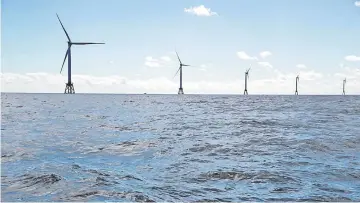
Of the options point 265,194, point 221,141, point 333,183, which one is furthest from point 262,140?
point 265,194

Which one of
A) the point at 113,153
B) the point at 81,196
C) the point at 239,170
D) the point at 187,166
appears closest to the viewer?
the point at 81,196

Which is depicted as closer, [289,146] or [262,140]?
[289,146]

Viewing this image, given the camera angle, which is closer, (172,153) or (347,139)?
(172,153)

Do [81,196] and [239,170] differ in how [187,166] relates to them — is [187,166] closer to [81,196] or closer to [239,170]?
[239,170]

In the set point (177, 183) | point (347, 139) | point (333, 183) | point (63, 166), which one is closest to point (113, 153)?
point (63, 166)

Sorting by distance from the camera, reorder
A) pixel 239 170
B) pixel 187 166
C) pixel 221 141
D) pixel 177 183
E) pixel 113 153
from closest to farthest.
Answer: pixel 177 183, pixel 239 170, pixel 187 166, pixel 113 153, pixel 221 141

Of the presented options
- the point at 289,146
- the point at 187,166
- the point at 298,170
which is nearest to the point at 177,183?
the point at 187,166

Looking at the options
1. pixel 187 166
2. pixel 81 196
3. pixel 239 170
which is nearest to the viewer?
pixel 81 196

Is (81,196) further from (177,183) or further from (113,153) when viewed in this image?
(113,153)

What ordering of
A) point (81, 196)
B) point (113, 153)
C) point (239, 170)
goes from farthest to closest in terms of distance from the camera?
point (113, 153) < point (239, 170) < point (81, 196)
